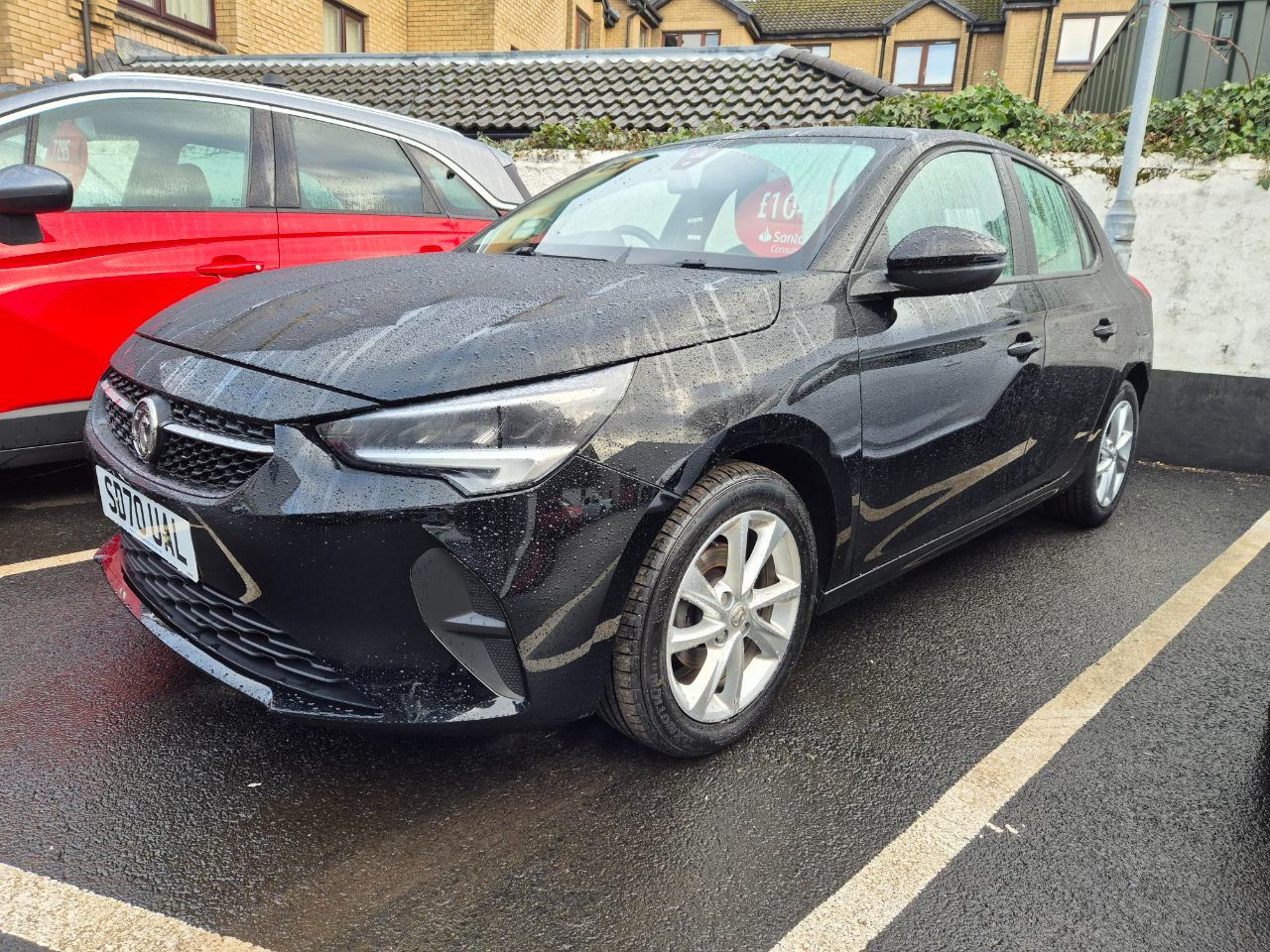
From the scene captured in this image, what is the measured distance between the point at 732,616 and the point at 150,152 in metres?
3.16

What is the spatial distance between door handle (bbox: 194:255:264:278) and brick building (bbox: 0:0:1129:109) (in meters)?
8.27

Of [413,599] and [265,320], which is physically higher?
[265,320]

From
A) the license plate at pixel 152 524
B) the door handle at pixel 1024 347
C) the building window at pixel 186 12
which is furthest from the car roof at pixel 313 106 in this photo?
the building window at pixel 186 12

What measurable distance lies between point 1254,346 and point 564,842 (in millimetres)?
5799

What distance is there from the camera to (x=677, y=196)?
9.54 ft

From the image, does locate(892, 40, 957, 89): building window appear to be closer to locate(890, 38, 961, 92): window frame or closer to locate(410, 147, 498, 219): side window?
locate(890, 38, 961, 92): window frame

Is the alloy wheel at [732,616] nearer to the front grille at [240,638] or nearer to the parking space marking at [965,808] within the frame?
the parking space marking at [965,808]

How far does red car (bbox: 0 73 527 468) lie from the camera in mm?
3383

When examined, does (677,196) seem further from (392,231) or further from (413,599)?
(392,231)

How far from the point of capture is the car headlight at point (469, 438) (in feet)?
5.87

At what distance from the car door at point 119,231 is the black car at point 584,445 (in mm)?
1203

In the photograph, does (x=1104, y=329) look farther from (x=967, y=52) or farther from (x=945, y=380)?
(x=967, y=52)

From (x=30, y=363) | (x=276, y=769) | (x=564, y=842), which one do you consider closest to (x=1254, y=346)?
(x=564, y=842)

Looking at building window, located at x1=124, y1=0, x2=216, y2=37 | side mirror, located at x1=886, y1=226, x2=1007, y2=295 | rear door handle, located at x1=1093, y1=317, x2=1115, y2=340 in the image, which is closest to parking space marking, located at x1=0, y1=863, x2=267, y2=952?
side mirror, located at x1=886, y1=226, x2=1007, y2=295
